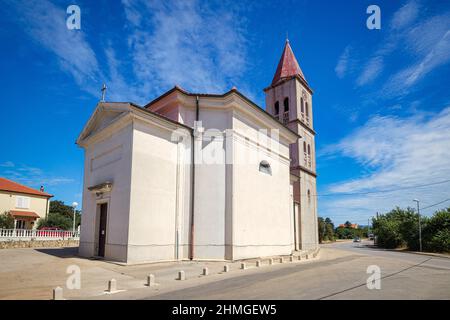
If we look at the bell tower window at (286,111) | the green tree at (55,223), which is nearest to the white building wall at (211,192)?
the bell tower window at (286,111)

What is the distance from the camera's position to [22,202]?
124ft

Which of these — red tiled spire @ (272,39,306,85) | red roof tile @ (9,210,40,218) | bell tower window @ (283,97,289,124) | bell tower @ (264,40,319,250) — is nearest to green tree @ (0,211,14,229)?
red roof tile @ (9,210,40,218)

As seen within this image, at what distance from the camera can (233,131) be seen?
16844 millimetres

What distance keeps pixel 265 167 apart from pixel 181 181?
250 inches

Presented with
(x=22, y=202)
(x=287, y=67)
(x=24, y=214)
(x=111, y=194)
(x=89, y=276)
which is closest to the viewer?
(x=89, y=276)

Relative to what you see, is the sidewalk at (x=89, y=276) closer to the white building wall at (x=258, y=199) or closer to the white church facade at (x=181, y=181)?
the white church facade at (x=181, y=181)

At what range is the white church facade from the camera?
1433 cm

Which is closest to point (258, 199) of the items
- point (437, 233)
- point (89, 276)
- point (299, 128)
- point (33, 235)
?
point (89, 276)

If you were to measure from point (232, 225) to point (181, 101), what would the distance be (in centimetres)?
A: 770

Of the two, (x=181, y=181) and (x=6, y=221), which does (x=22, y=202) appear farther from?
(x=181, y=181)

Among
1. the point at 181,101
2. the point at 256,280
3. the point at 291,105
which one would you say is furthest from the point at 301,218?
the point at 256,280

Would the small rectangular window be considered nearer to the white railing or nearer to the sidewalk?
the white railing

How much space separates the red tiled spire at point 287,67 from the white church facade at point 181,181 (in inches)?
589
